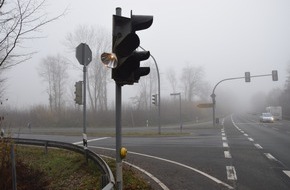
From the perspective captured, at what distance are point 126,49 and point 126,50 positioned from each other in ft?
0.05

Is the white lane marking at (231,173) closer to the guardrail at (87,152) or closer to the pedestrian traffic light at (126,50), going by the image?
the guardrail at (87,152)

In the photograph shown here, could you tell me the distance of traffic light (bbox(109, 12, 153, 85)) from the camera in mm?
4758

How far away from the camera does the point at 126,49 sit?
4801mm

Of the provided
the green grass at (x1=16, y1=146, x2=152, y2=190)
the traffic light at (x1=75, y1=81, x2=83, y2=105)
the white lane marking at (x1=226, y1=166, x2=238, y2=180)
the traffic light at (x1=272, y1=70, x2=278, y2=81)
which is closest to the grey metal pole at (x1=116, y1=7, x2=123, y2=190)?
the green grass at (x1=16, y1=146, x2=152, y2=190)

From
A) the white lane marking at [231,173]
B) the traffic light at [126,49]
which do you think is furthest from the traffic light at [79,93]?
the traffic light at [126,49]

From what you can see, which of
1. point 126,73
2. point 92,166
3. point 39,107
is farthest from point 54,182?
point 39,107

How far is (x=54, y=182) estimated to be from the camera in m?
9.42

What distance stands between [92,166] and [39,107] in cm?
4869

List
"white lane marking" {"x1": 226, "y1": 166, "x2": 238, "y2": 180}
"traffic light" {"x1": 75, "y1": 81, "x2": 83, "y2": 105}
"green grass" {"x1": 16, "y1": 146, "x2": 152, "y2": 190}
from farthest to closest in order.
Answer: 1. "traffic light" {"x1": 75, "y1": 81, "x2": 83, "y2": 105}
2. "white lane marking" {"x1": 226, "y1": 166, "x2": 238, "y2": 180}
3. "green grass" {"x1": 16, "y1": 146, "x2": 152, "y2": 190}

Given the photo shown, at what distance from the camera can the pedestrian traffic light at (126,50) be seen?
4750 mm

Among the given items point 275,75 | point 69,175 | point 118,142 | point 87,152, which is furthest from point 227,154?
point 275,75

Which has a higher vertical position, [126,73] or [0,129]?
[126,73]

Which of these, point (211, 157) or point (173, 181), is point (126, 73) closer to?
point (173, 181)

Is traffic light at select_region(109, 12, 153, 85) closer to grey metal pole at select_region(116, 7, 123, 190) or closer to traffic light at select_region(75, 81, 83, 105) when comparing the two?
grey metal pole at select_region(116, 7, 123, 190)
